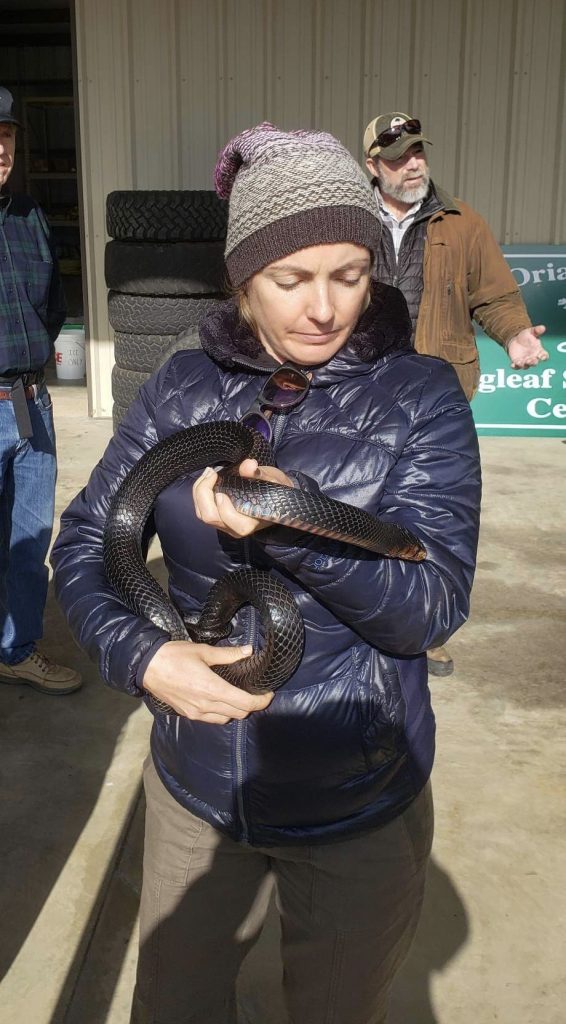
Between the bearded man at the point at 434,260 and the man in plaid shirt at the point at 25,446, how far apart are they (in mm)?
1359

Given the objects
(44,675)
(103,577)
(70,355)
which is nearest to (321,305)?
(103,577)

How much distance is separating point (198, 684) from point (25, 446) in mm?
2329

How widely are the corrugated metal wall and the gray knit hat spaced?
6.05m

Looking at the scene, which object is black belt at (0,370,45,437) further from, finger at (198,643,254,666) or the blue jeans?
finger at (198,643,254,666)

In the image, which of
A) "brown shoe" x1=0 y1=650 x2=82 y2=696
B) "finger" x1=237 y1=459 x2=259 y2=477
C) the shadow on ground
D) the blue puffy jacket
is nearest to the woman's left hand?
"finger" x1=237 y1=459 x2=259 y2=477

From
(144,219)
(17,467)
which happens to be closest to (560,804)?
(17,467)

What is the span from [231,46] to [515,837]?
20.5 ft

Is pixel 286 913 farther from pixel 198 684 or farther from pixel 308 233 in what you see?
pixel 308 233

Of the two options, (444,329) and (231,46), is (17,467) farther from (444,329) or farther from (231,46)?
(231,46)

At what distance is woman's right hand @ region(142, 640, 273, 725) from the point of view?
125 cm

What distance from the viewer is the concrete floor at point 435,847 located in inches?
82.9

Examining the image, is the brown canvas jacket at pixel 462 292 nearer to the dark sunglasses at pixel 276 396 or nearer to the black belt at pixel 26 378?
the black belt at pixel 26 378

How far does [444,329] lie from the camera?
384 centimetres

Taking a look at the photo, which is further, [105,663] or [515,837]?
[515,837]
